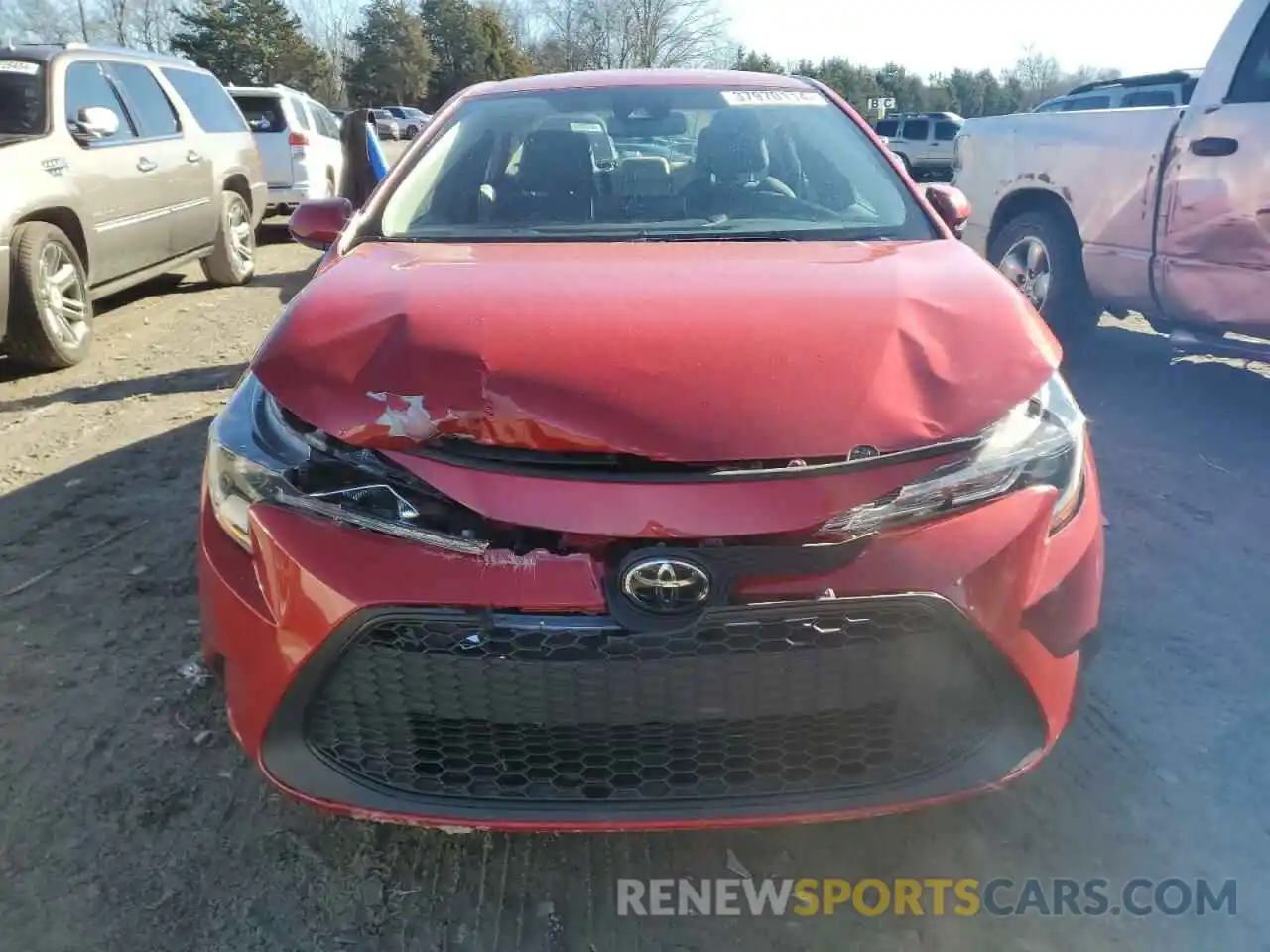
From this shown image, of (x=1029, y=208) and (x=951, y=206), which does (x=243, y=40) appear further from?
(x=951, y=206)

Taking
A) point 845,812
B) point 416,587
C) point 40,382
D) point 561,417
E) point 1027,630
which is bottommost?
point 40,382

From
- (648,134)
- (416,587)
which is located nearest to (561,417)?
(416,587)

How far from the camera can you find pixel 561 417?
1.79m

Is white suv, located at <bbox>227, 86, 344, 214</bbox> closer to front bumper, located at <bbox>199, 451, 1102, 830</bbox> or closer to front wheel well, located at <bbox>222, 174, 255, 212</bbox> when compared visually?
front wheel well, located at <bbox>222, 174, 255, 212</bbox>

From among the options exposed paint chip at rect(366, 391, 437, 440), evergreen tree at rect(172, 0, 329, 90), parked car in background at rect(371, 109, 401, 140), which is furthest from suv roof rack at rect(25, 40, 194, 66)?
evergreen tree at rect(172, 0, 329, 90)

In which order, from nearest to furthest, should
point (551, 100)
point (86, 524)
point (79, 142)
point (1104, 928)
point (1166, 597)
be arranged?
point (1104, 928)
point (1166, 597)
point (551, 100)
point (86, 524)
point (79, 142)

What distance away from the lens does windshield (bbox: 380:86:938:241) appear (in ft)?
9.62

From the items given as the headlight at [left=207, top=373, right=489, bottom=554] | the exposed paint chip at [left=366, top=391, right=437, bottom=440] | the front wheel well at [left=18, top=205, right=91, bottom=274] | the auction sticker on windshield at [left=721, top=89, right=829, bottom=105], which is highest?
the auction sticker on windshield at [left=721, top=89, right=829, bottom=105]

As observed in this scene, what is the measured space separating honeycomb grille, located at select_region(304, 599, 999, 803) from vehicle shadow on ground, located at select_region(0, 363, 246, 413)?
417 cm

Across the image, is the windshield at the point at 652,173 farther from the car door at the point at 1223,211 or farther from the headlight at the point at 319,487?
the car door at the point at 1223,211

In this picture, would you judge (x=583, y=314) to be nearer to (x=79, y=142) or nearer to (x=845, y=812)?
(x=845, y=812)

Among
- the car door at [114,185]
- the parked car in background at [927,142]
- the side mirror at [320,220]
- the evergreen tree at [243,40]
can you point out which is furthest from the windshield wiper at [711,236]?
the evergreen tree at [243,40]

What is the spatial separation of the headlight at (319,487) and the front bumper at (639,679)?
0.04 metres

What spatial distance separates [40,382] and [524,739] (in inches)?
195
